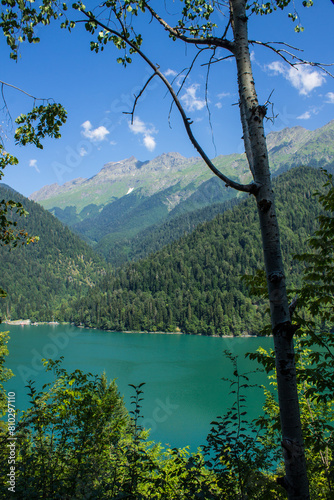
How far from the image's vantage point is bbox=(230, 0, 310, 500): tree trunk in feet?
5.25

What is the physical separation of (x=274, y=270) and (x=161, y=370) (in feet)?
156

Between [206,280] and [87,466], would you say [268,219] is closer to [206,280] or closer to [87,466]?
[87,466]

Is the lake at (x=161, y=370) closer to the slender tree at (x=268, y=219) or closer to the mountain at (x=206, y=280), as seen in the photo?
the mountain at (x=206, y=280)

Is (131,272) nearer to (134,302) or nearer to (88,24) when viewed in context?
(134,302)

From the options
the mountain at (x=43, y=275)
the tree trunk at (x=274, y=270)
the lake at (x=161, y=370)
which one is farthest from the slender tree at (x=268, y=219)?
the mountain at (x=43, y=275)

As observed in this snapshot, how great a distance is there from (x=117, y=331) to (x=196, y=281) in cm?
3798

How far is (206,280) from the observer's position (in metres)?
116

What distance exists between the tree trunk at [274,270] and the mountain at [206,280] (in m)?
77.9

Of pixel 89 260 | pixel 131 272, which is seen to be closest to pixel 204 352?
pixel 131 272

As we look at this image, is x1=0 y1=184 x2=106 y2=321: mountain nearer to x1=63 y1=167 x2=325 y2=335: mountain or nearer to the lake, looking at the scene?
x1=63 y1=167 x2=325 y2=335: mountain

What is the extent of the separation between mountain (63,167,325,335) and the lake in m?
10.7

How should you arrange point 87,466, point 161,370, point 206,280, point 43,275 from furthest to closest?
point 43,275 → point 206,280 → point 161,370 → point 87,466

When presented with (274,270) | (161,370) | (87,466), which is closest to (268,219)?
(274,270)

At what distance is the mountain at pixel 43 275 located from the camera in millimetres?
125181
